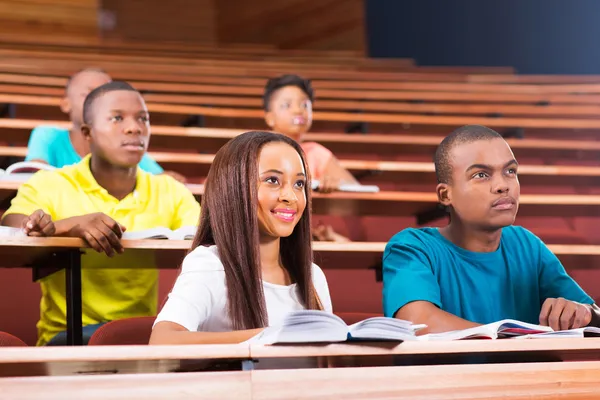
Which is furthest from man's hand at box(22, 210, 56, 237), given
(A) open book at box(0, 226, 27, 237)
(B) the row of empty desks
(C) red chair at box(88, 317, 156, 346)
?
(B) the row of empty desks

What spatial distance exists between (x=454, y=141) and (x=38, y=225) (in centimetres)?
36

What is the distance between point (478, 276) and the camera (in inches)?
27.4

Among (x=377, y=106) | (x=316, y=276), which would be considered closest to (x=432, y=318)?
(x=316, y=276)

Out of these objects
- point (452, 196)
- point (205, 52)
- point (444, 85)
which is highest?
point (205, 52)

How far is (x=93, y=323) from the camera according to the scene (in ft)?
2.72

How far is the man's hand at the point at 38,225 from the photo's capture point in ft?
2.29

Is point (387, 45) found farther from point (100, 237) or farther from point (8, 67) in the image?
point (100, 237)

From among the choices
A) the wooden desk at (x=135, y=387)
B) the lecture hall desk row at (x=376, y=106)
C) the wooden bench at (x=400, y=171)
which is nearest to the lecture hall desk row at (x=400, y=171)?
the wooden bench at (x=400, y=171)

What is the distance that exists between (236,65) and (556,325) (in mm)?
1545

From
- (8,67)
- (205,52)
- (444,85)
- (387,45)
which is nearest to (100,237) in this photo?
(8,67)

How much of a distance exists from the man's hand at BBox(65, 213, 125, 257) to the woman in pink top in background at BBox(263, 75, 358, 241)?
1.70ft

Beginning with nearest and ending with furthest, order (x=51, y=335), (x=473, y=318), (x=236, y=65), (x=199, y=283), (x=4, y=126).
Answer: (x=199, y=283)
(x=473, y=318)
(x=51, y=335)
(x=4, y=126)
(x=236, y=65)

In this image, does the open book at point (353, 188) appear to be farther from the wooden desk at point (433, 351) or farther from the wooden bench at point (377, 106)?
the wooden bench at point (377, 106)

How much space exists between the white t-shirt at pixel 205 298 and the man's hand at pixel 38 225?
0.63 ft
